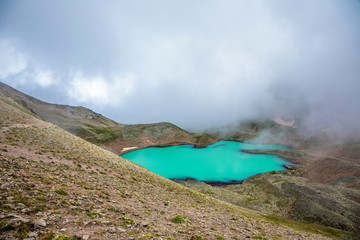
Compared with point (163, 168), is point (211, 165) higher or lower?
higher

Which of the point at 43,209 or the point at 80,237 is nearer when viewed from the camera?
the point at 80,237

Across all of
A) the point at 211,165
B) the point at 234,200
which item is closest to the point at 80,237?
the point at 234,200

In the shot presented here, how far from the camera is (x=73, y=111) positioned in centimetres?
13888

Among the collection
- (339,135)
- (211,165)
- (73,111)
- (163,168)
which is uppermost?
(339,135)

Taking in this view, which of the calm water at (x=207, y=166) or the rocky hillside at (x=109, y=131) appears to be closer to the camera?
the calm water at (x=207, y=166)

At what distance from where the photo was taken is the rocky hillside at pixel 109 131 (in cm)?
10856

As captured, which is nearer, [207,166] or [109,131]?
[207,166]

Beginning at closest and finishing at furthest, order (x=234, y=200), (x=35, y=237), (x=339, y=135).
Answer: (x=35, y=237), (x=234, y=200), (x=339, y=135)

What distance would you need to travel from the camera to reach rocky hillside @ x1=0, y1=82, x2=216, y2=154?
108562 mm

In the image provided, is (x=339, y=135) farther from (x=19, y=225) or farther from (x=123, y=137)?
(x=19, y=225)

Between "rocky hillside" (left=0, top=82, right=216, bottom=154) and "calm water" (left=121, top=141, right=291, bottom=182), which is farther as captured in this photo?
"rocky hillside" (left=0, top=82, right=216, bottom=154)

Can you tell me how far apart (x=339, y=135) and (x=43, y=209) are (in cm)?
19960

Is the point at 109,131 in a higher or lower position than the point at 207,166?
higher

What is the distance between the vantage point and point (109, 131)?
13088cm
